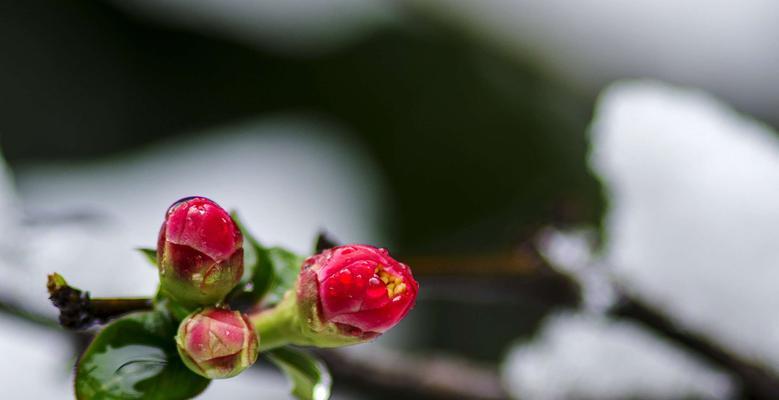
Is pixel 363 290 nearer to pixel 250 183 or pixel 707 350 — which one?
pixel 707 350

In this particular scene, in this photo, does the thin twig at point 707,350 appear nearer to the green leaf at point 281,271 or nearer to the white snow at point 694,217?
the white snow at point 694,217

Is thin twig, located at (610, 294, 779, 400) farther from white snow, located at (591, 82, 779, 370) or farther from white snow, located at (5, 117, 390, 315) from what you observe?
white snow, located at (5, 117, 390, 315)

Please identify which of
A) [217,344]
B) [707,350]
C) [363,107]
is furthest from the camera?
[363,107]

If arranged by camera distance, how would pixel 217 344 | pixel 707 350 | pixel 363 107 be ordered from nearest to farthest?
pixel 217 344 → pixel 707 350 → pixel 363 107

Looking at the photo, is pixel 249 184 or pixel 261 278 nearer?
pixel 261 278

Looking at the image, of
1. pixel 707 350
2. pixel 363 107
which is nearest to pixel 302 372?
pixel 707 350

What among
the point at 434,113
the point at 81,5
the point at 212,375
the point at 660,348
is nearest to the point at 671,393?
the point at 660,348

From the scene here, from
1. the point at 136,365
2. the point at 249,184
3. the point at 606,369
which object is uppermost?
the point at 249,184
